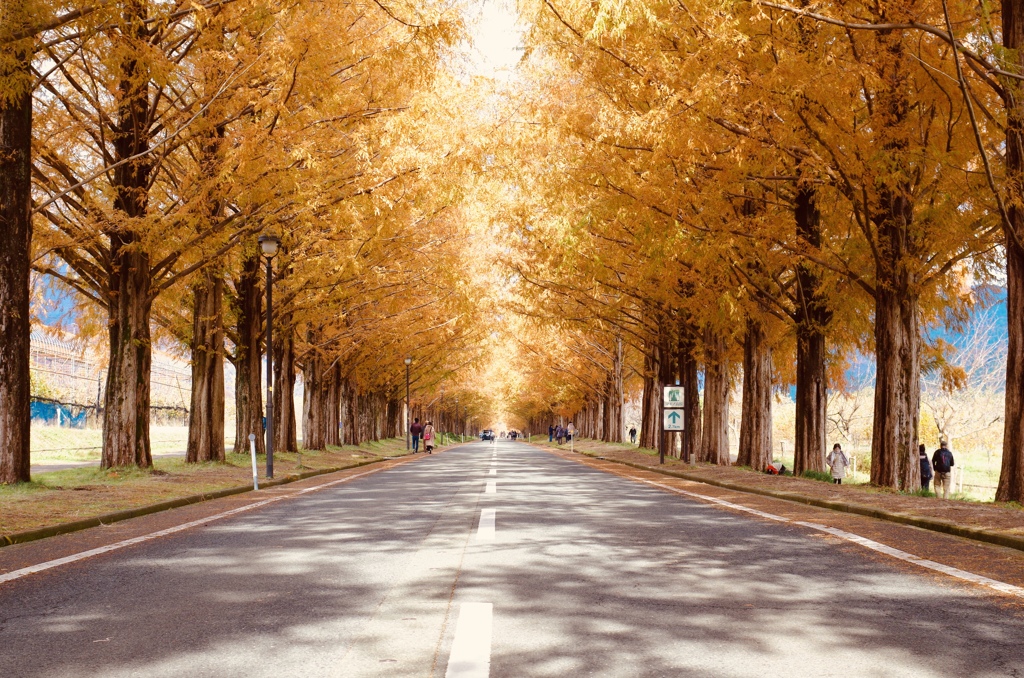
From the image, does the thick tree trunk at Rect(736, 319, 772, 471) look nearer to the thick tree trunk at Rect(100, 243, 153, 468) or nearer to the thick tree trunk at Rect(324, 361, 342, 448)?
the thick tree trunk at Rect(100, 243, 153, 468)

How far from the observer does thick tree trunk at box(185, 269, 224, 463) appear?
22.1 meters

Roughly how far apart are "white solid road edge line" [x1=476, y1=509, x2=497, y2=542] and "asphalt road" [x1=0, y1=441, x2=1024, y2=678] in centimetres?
9

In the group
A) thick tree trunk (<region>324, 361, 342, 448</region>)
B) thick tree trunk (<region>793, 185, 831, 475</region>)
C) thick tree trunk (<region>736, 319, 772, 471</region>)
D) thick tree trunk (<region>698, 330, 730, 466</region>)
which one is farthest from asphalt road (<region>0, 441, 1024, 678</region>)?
thick tree trunk (<region>324, 361, 342, 448</region>)

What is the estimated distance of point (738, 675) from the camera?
4.03 m

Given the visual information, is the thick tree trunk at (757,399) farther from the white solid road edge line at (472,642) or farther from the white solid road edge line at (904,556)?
the white solid road edge line at (472,642)

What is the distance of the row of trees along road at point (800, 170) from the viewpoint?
493 inches

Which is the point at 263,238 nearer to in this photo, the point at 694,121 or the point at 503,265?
the point at 694,121

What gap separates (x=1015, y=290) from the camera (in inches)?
493

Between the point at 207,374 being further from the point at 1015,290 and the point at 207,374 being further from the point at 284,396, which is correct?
the point at 1015,290

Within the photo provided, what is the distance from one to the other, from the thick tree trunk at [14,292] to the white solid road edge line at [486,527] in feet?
24.3

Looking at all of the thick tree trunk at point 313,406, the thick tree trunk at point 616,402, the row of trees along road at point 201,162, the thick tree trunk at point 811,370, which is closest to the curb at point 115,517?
the row of trees along road at point 201,162

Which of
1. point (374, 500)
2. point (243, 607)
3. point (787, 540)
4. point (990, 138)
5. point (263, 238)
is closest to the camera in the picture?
point (243, 607)

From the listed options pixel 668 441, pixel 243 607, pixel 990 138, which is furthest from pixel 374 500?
pixel 668 441

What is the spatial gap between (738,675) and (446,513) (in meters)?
7.53
